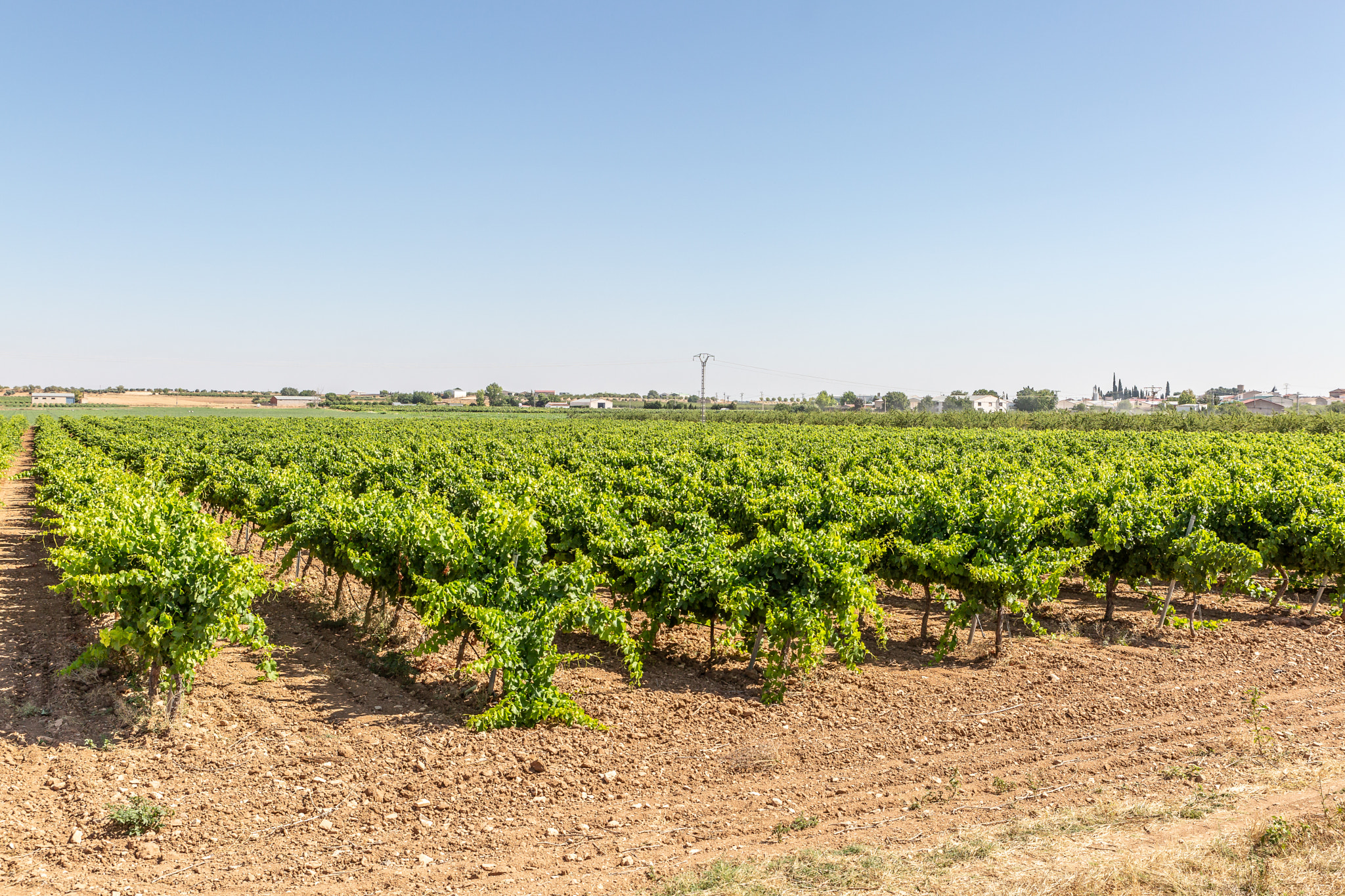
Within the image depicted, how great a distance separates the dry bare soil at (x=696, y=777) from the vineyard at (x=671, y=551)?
665 mm

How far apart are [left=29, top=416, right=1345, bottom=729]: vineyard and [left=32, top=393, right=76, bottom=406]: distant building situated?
563 feet

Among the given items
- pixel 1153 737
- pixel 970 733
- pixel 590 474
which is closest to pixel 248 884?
pixel 970 733

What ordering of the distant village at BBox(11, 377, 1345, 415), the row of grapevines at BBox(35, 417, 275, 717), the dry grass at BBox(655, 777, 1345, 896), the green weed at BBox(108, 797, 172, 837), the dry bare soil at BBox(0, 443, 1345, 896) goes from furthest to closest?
the distant village at BBox(11, 377, 1345, 415), the row of grapevines at BBox(35, 417, 275, 717), the green weed at BBox(108, 797, 172, 837), the dry bare soil at BBox(0, 443, 1345, 896), the dry grass at BBox(655, 777, 1345, 896)

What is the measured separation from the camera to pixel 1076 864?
17.8 feet

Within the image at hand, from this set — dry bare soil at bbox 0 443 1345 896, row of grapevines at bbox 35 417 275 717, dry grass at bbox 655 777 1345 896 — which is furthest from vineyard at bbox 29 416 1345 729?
dry grass at bbox 655 777 1345 896

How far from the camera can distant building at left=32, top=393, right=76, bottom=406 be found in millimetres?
150250

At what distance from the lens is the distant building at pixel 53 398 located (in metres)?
150

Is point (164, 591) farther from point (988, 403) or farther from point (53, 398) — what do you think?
point (53, 398)

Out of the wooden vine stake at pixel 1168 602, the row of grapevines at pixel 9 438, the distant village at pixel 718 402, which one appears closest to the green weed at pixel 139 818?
the wooden vine stake at pixel 1168 602

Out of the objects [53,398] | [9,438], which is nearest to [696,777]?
[9,438]

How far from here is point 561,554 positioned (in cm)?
1298

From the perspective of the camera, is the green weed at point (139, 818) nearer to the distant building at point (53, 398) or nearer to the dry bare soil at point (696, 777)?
the dry bare soil at point (696, 777)

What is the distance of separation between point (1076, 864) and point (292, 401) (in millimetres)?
194535

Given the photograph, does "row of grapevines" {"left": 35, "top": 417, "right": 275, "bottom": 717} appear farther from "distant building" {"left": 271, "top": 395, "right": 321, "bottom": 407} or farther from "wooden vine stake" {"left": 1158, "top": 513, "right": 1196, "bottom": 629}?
"distant building" {"left": 271, "top": 395, "right": 321, "bottom": 407}
